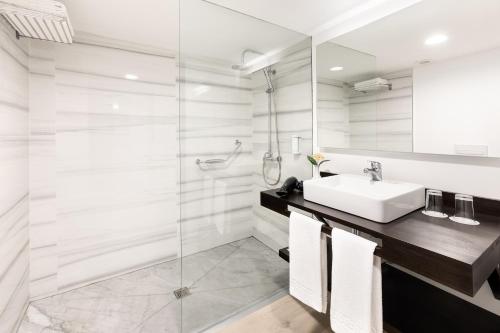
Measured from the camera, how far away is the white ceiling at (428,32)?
1282mm

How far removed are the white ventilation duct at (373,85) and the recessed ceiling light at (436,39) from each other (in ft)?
1.01

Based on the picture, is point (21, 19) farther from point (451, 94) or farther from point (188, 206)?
point (451, 94)

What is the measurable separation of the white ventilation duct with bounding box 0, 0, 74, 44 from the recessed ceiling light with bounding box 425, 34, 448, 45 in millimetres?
2172

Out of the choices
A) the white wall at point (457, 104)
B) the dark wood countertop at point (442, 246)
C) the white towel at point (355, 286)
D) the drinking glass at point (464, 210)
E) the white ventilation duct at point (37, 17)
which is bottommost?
the white towel at point (355, 286)

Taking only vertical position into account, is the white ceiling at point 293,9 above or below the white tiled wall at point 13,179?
above

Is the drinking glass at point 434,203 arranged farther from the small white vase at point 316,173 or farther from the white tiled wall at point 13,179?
the white tiled wall at point 13,179

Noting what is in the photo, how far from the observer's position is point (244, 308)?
1.91 meters

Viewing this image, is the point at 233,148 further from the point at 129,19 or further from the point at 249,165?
the point at 129,19

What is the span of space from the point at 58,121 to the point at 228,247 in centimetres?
183

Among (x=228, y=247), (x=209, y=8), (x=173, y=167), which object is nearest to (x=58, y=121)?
(x=173, y=167)

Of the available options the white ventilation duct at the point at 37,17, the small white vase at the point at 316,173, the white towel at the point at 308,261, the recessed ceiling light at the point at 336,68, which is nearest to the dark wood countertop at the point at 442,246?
the white towel at the point at 308,261

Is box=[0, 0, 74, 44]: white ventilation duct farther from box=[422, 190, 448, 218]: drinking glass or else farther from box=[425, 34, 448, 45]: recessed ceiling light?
box=[422, 190, 448, 218]: drinking glass

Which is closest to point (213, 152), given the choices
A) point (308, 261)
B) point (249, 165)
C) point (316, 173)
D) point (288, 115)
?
point (249, 165)

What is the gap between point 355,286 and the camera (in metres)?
1.20
